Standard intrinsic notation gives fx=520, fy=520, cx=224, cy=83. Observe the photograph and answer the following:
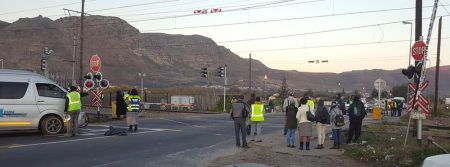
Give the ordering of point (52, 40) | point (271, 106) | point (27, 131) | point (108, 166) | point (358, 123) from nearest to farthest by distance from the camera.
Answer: point (108, 166), point (358, 123), point (27, 131), point (271, 106), point (52, 40)

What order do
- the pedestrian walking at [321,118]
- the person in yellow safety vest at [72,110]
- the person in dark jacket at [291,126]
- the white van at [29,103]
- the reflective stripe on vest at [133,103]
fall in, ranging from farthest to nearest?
the reflective stripe on vest at [133,103] < the person in yellow safety vest at [72,110] < the white van at [29,103] < the person in dark jacket at [291,126] < the pedestrian walking at [321,118]

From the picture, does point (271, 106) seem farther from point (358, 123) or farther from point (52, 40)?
point (52, 40)

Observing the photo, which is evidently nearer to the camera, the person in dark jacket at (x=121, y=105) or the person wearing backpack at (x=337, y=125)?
the person wearing backpack at (x=337, y=125)

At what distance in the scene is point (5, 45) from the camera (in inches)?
6265

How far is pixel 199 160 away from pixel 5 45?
161 meters

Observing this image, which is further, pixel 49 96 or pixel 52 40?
pixel 52 40

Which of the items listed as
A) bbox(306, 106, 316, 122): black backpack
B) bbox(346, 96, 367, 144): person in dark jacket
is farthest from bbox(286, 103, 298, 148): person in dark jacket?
bbox(346, 96, 367, 144): person in dark jacket

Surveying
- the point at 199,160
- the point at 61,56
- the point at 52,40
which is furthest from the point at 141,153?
the point at 52,40

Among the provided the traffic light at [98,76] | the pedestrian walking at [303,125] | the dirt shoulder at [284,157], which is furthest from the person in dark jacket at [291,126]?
the traffic light at [98,76]

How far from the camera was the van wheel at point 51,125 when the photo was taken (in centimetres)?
1766

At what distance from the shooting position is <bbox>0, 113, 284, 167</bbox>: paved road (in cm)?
1209

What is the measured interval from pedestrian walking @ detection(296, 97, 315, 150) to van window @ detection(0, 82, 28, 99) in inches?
364

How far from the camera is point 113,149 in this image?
14352 millimetres

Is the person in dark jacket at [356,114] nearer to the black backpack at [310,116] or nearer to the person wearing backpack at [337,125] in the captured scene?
the person wearing backpack at [337,125]
